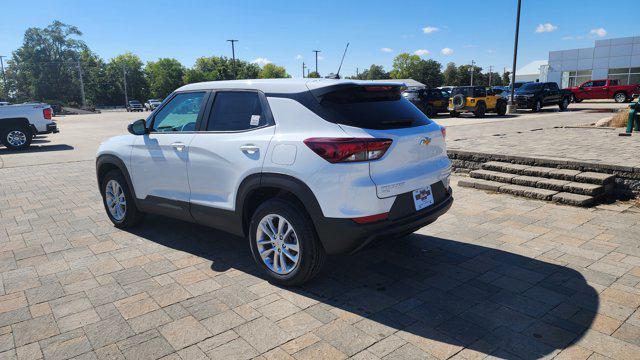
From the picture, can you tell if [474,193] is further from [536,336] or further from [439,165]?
[536,336]

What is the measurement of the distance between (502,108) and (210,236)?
22.3 metres

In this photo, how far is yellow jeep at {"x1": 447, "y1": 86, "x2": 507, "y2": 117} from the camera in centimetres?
2325

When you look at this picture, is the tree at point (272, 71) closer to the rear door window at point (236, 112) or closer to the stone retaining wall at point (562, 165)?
the stone retaining wall at point (562, 165)

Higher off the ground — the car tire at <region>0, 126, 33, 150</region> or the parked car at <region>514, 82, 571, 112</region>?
the parked car at <region>514, 82, 571, 112</region>

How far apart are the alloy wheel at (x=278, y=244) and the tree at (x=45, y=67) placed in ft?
323

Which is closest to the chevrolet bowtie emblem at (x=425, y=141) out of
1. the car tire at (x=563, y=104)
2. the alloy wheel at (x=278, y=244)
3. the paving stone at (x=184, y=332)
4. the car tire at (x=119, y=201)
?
the alloy wheel at (x=278, y=244)

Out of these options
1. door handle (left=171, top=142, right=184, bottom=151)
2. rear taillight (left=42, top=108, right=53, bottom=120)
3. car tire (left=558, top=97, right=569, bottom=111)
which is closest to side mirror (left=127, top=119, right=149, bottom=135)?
door handle (left=171, top=142, right=184, bottom=151)

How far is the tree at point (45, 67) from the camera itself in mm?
84812

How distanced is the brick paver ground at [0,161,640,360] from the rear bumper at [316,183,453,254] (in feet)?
1.70

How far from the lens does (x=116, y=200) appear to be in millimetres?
5445

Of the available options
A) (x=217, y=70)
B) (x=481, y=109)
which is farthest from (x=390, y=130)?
(x=217, y=70)

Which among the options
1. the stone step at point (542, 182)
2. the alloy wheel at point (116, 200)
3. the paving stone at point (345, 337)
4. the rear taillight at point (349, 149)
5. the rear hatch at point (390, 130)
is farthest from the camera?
the stone step at point (542, 182)

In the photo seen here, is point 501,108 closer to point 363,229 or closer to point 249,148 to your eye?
point 249,148

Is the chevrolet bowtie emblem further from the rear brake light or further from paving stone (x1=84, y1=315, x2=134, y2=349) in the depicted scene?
paving stone (x1=84, y1=315, x2=134, y2=349)
